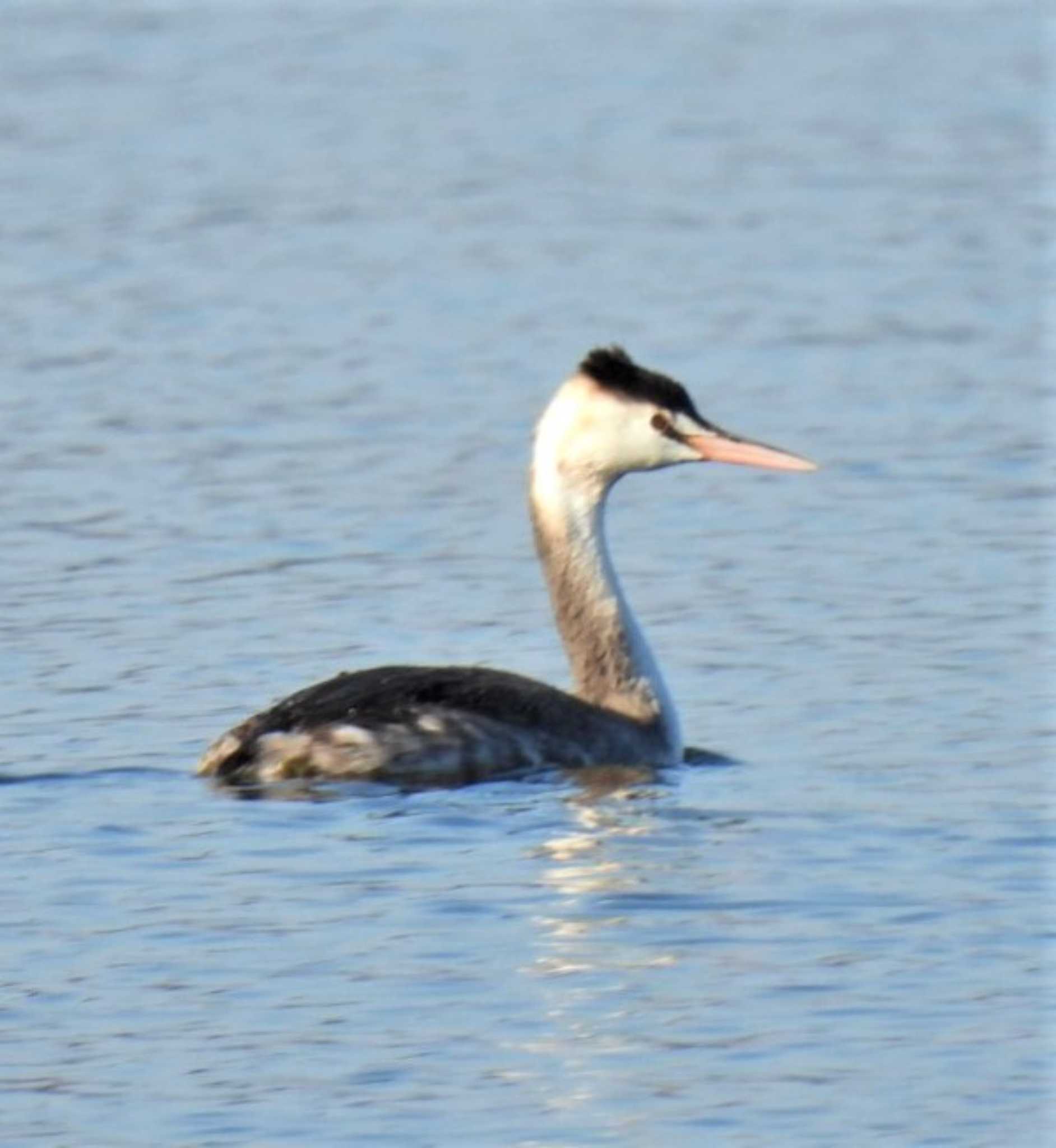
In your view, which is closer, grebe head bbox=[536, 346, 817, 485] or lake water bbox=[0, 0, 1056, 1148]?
lake water bbox=[0, 0, 1056, 1148]

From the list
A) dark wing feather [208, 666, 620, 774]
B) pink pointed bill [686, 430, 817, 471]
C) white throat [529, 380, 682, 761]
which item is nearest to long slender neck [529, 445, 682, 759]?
white throat [529, 380, 682, 761]

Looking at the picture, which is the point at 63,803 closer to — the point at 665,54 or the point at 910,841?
the point at 910,841

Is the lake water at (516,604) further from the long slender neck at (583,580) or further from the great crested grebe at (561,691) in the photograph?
the long slender neck at (583,580)

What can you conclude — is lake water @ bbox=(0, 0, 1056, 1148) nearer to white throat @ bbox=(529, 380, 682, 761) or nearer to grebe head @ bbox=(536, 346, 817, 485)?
white throat @ bbox=(529, 380, 682, 761)

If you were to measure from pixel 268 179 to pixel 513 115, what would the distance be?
3.44 m

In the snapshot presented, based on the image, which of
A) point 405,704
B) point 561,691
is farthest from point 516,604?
point 405,704

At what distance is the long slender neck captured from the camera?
1170 cm

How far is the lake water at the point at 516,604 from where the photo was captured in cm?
802

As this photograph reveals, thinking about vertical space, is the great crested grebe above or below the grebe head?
below

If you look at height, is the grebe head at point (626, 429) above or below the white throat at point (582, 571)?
above

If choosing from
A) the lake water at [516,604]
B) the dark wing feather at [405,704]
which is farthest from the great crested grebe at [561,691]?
the lake water at [516,604]

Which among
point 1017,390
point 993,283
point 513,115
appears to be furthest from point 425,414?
point 513,115

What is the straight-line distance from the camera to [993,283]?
2053cm

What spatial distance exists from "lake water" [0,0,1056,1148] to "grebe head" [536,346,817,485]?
874 mm
